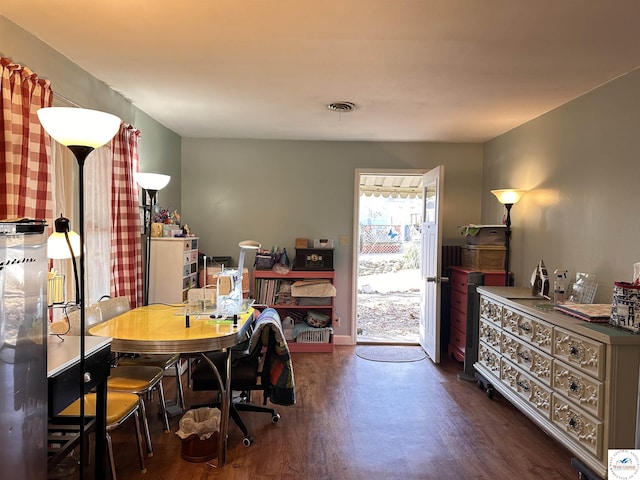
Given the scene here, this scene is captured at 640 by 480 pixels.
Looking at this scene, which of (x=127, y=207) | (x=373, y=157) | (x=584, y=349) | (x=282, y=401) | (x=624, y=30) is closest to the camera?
(x=624, y=30)

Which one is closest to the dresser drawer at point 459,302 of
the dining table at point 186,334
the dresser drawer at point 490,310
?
the dresser drawer at point 490,310

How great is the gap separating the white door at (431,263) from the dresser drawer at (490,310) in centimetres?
58

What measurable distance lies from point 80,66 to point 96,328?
162cm

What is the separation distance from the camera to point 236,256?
4.80m

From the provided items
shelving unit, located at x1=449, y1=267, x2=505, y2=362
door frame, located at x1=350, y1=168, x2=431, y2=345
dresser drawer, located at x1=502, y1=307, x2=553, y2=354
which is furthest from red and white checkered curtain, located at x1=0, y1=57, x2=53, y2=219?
shelving unit, located at x1=449, y1=267, x2=505, y2=362

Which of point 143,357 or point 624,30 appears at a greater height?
point 624,30

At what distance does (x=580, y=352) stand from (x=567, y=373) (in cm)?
18

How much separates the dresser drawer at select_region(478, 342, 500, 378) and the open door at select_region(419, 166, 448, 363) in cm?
61

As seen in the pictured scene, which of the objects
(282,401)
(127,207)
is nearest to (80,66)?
(127,207)

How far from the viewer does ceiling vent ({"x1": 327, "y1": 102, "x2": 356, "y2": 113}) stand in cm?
332

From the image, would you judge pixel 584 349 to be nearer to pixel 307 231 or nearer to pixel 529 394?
pixel 529 394

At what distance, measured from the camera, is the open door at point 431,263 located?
407 cm

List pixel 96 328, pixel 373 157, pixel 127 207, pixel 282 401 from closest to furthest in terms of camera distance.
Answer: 1. pixel 96 328
2. pixel 282 401
3. pixel 127 207
4. pixel 373 157

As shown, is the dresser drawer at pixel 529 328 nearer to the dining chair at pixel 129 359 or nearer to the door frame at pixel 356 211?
the door frame at pixel 356 211
